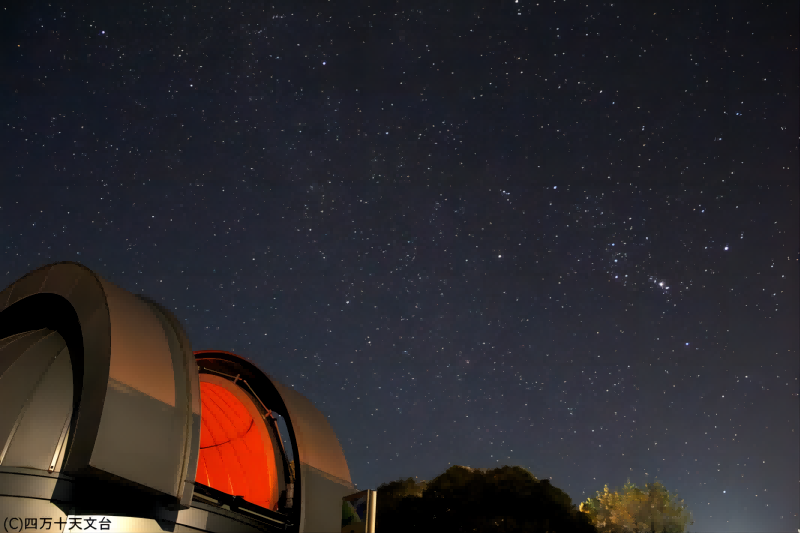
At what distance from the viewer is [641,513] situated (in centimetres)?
5022

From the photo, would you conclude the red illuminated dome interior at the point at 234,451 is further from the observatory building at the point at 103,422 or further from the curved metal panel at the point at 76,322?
the curved metal panel at the point at 76,322

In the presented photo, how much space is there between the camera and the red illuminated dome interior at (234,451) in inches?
480

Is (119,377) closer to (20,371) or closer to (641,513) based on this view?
(20,371)

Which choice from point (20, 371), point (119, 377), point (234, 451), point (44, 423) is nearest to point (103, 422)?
point (119, 377)

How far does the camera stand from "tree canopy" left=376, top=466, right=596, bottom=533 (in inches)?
1326

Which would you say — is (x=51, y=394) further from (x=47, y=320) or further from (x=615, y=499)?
(x=615, y=499)

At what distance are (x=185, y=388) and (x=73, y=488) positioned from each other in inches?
65.4

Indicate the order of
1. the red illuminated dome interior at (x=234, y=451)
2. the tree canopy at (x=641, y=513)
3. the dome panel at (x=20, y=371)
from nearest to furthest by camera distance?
1. the dome panel at (x=20, y=371)
2. the red illuminated dome interior at (x=234, y=451)
3. the tree canopy at (x=641, y=513)

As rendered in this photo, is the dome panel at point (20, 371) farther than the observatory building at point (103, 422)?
Yes

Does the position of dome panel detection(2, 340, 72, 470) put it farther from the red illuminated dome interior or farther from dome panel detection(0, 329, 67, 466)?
the red illuminated dome interior

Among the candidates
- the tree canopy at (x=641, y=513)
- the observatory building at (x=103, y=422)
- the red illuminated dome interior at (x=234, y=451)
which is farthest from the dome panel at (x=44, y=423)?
the tree canopy at (x=641, y=513)

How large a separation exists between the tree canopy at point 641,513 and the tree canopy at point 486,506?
55.6ft

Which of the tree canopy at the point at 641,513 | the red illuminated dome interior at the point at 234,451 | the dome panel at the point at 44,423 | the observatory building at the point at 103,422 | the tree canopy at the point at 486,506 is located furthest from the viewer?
the tree canopy at the point at 641,513

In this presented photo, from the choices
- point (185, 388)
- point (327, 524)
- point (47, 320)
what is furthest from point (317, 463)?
point (47, 320)
